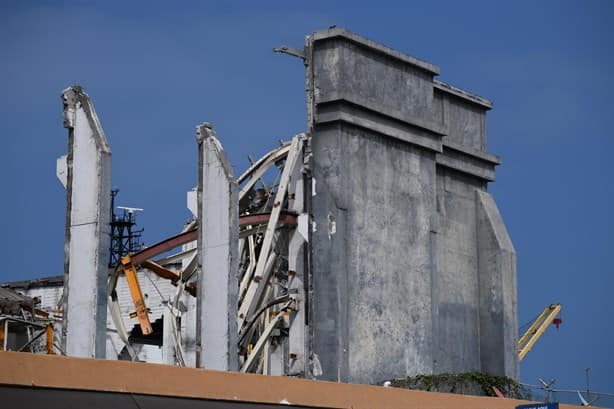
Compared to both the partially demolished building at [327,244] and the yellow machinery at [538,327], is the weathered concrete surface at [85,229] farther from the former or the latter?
the yellow machinery at [538,327]

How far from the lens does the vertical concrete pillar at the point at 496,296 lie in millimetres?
34125

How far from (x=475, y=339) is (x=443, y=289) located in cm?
→ 197

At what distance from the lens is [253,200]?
30906 mm

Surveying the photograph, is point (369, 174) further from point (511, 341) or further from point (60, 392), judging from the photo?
point (60, 392)

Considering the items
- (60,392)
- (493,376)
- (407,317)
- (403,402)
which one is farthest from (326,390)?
(493,376)

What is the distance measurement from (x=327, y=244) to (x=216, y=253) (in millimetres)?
4304

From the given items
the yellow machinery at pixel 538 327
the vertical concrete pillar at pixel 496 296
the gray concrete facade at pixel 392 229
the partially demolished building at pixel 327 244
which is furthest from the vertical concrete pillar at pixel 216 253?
the yellow machinery at pixel 538 327

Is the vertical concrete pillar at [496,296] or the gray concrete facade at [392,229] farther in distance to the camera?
the vertical concrete pillar at [496,296]

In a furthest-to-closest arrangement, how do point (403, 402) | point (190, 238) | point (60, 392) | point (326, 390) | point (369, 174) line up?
1. point (369, 174)
2. point (190, 238)
3. point (403, 402)
4. point (326, 390)
5. point (60, 392)

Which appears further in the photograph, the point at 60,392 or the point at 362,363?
the point at 362,363

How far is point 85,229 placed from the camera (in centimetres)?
2383

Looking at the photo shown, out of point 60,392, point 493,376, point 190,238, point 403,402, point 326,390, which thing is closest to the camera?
point 60,392

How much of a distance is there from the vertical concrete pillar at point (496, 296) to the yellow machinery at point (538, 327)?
7559 mm

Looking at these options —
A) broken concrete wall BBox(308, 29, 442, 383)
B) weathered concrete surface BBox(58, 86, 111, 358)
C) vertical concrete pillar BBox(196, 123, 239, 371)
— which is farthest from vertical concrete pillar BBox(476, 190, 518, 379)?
weathered concrete surface BBox(58, 86, 111, 358)
